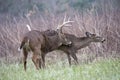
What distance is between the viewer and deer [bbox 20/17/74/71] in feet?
46.6

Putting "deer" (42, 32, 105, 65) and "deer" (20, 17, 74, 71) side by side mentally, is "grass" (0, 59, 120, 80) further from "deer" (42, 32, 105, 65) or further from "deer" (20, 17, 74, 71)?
"deer" (42, 32, 105, 65)

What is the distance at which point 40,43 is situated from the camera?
1466 cm

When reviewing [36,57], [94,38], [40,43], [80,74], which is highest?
[80,74]

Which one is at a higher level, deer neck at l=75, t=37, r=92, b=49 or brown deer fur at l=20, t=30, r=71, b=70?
brown deer fur at l=20, t=30, r=71, b=70

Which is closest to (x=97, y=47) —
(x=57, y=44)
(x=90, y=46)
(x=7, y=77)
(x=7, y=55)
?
(x=90, y=46)

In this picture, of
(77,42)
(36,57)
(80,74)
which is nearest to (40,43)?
(36,57)

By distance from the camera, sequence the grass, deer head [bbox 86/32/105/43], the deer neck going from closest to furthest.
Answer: the grass, the deer neck, deer head [bbox 86/32/105/43]

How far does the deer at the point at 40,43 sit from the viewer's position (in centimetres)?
1420

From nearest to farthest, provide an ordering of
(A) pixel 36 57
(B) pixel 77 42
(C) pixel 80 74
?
(C) pixel 80 74 < (A) pixel 36 57 < (B) pixel 77 42

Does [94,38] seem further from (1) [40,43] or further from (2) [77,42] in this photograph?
(1) [40,43]

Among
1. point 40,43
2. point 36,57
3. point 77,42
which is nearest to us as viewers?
point 36,57

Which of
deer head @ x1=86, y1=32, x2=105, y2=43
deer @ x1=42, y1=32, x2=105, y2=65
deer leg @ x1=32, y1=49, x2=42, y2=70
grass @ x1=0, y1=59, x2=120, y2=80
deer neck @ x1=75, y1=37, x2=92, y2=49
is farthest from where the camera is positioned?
deer head @ x1=86, y1=32, x2=105, y2=43

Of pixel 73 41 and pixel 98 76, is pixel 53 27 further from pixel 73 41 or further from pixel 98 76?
pixel 98 76

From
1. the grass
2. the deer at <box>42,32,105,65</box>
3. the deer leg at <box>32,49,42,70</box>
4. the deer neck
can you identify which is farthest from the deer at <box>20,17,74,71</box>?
Answer: the grass
